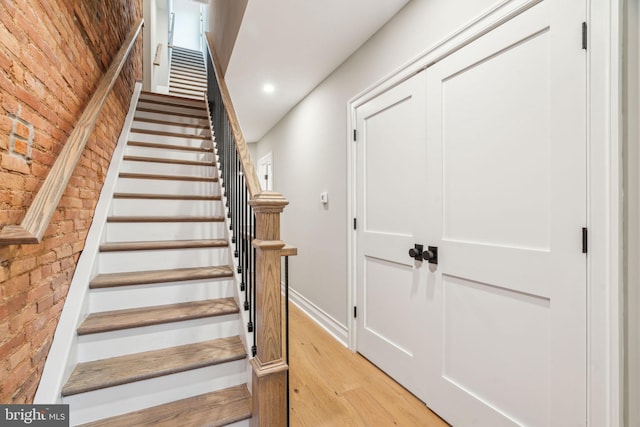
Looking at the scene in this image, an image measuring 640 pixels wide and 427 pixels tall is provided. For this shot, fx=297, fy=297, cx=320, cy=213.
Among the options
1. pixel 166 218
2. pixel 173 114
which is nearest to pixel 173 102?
pixel 173 114

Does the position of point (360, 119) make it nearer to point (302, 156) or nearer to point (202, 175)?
point (302, 156)

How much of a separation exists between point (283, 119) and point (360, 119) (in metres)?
1.99

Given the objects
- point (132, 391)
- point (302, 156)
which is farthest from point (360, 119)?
point (132, 391)

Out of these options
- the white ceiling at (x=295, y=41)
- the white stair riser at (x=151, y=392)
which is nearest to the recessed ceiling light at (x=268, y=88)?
the white ceiling at (x=295, y=41)

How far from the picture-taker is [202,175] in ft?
9.31

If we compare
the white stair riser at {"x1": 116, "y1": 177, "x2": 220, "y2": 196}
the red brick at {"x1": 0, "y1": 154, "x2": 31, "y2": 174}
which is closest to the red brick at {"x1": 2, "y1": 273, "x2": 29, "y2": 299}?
the red brick at {"x1": 0, "y1": 154, "x2": 31, "y2": 174}

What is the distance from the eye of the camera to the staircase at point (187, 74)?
228 inches

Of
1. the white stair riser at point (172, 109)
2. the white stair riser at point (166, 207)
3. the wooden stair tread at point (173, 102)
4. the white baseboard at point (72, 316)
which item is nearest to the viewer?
the white baseboard at point (72, 316)

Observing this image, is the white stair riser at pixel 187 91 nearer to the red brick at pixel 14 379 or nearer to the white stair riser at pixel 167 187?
the white stair riser at pixel 167 187

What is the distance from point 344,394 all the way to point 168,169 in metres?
2.35

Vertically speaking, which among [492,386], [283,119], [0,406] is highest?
[283,119]

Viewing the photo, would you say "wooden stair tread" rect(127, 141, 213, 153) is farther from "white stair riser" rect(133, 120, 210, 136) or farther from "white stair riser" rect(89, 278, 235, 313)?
"white stair riser" rect(89, 278, 235, 313)

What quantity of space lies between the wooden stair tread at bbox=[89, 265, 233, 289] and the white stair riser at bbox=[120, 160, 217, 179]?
1.10 m

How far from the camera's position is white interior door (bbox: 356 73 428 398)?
183 cm
